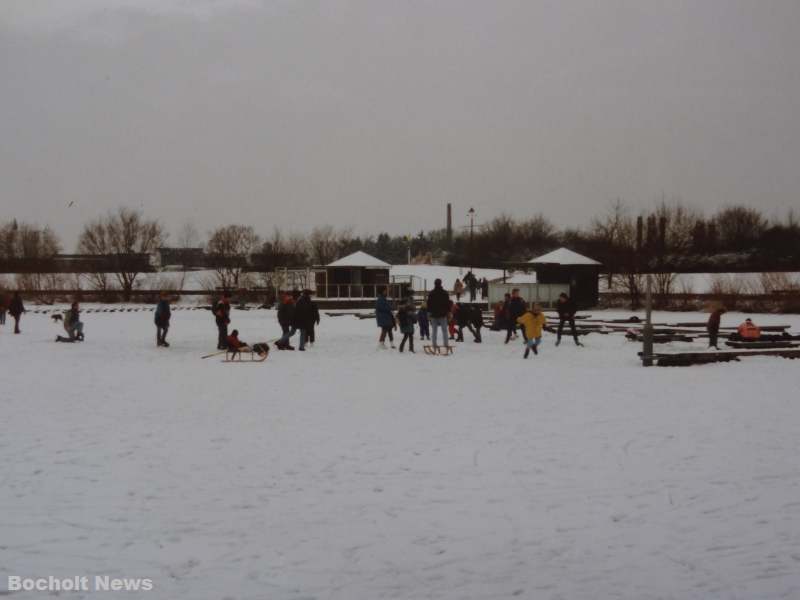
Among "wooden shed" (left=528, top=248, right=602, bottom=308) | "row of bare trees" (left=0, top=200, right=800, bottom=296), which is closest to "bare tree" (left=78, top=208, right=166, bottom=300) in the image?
"row of bare trees" (left=0, top=200, right=800, bottom=296)

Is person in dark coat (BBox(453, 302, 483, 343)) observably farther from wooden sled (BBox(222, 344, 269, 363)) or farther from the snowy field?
the snowy field

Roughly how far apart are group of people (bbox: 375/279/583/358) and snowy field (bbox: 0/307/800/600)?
4678 mm

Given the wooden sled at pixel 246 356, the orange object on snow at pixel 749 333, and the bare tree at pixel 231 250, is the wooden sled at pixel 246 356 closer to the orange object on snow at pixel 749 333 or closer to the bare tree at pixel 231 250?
the orange object on snow at pixel 749 333

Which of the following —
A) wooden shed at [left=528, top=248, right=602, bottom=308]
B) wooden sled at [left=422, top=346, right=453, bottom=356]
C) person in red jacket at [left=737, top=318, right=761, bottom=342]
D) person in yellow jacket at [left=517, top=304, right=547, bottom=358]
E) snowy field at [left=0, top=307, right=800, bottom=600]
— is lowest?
snowy field at [left=0, top=307, right=800, bottom=600]

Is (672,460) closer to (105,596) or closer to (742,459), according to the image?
(742,459)

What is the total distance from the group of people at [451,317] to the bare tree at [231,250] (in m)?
46.5

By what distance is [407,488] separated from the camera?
6734 millimetres

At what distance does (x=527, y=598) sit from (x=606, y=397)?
24.5 feet

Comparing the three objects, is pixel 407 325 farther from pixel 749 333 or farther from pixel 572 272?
pixel 572 272

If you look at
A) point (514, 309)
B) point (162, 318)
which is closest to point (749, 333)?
point (514, 309)

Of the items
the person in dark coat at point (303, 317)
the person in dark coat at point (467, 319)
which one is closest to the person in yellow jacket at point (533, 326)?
the person in dark coat at point (467, 319)

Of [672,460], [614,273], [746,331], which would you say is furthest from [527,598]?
[614,273]

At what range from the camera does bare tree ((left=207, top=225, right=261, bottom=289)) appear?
6906cm

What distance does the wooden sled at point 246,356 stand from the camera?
17047 millimetres
